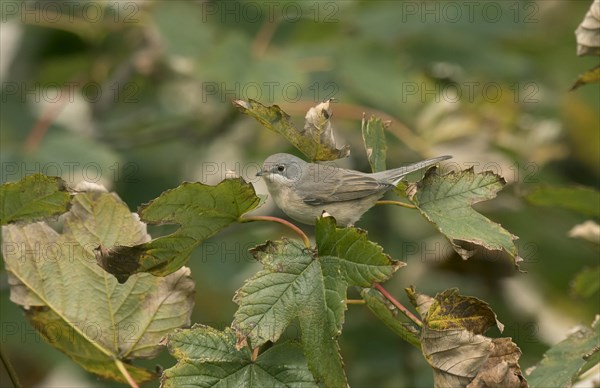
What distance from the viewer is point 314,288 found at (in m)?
2.06

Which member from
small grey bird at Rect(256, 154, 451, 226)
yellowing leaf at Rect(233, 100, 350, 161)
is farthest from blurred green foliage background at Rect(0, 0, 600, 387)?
yellowing leaf at Rect(233, 100, 350, 161)

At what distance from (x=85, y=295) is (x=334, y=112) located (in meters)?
2.55

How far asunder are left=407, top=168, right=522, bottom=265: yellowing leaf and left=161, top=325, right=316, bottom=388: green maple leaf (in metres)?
0.49

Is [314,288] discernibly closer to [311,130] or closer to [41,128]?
[311,130]

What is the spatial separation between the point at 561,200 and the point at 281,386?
4.26ft

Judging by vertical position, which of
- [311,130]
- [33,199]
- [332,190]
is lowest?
[332,190]

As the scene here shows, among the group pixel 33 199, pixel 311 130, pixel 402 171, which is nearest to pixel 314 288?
pixel 311 130

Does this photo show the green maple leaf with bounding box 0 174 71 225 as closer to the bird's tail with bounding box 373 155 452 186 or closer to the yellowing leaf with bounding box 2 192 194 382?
the yellowing leaf with bounding box 2 192 194 382

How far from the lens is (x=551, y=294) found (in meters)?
5.62

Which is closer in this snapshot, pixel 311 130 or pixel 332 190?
pixel 311 130

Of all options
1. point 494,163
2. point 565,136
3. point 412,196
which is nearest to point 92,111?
point 494,163

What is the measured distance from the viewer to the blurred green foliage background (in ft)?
15.4

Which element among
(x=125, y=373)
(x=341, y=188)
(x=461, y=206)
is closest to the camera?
(x=461, y=206)

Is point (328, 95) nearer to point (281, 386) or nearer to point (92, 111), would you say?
point (92, 111)
